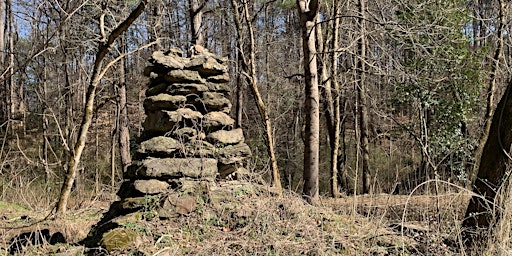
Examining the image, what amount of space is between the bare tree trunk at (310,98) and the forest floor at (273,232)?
8.20ft

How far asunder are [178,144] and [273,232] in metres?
1.61

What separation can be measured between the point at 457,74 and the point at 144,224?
374 inches

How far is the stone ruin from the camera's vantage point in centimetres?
496

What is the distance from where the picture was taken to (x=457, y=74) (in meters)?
11.3

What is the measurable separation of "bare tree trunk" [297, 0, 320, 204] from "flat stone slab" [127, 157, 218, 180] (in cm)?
312

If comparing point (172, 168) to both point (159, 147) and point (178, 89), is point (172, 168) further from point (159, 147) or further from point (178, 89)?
point (178, 89)

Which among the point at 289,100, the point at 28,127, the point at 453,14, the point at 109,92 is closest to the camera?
the point at 453,14

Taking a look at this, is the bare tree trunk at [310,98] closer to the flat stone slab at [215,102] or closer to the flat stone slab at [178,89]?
the flat stone slab at [215,102]

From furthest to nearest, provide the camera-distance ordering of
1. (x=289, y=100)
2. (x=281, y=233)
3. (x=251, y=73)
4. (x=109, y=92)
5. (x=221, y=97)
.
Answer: (x=109, y=92), (x=289, y=100), (x=251, y=73), (x=221, y=97), (x=281, y=233)

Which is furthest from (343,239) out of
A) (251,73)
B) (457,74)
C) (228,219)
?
(457,74)

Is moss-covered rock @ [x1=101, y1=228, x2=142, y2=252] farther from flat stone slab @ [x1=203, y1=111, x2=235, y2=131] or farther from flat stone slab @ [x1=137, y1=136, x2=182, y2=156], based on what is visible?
flat stone slab @ [x1=203, y1=111, x2=235, y2=131]

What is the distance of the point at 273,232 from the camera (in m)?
4.61

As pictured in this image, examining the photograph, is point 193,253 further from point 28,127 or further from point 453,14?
point 28,127

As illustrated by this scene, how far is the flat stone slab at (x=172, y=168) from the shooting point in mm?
5086
